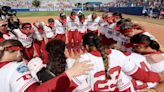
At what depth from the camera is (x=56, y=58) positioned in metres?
3.23

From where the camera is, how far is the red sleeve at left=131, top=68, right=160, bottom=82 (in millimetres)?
3514

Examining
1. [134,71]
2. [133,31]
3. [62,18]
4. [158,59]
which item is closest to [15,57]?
[134,71]

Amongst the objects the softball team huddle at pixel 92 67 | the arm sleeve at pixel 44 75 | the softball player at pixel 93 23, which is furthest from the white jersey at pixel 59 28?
the arm sleeve at pixel 44 75

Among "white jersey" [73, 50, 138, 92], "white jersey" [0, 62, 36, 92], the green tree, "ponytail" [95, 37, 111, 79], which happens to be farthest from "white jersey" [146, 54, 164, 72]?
the green tree

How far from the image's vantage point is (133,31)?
5211 millimetres

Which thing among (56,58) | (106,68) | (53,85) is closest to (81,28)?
(106,68)

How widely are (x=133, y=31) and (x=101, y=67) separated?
6.65 ft

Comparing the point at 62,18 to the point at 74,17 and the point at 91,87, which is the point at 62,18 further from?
the point at 91,87

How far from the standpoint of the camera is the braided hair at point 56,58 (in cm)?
315

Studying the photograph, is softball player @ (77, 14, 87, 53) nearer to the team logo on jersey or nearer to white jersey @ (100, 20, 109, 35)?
white jersey @ (100, 20, 109, 35)

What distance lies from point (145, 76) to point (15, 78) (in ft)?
5.88

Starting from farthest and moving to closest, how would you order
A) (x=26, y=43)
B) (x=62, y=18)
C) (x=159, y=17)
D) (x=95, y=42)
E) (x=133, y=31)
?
1. (x=159, y=17)
2. (x=62, y=18)
3. (x=26, y=43)
4. (x=133, y=31)
5. (x=95, y=42)

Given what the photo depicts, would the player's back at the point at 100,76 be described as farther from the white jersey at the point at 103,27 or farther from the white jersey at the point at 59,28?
the white jersey at the point at 59,28

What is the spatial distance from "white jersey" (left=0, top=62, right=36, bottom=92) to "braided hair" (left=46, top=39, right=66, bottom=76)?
703mm
